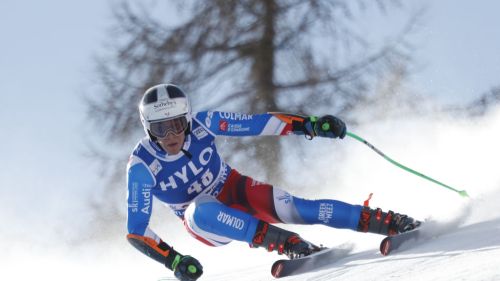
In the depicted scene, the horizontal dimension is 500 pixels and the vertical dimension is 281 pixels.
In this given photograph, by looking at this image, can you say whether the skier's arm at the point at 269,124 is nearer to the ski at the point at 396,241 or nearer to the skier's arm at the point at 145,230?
the skier's arm at the point at 145,230

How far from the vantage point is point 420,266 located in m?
4.27

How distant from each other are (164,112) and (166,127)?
98 mm

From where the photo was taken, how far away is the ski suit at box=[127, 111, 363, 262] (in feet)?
16.7

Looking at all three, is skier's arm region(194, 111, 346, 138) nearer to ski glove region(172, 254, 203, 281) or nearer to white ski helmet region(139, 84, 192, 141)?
white ski helmet region(139, 84, 192, 141)

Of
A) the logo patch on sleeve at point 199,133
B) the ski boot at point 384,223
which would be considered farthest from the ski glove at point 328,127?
the logo patch on sleeve at point 199,133

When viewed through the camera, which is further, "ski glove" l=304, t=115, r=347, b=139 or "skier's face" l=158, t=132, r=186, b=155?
"ski glove" l=304, t=115, r=347, b=139

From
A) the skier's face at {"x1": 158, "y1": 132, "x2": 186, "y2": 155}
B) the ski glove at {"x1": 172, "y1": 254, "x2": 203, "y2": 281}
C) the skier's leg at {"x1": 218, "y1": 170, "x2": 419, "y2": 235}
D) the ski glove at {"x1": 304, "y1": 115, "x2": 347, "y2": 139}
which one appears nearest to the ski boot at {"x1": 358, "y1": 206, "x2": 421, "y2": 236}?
the skier's leg at {"x1": 218, "y1": 170, "x2": 419, "y2": 235}

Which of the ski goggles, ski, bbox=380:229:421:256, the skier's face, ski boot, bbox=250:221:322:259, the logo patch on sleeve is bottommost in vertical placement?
ski, bbox=380:229:421:256

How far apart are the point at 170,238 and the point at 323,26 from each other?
440 cm

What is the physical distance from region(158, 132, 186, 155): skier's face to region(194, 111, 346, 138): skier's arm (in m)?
0.26

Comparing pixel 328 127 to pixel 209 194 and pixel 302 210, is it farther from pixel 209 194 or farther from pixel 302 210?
pixel 209 194

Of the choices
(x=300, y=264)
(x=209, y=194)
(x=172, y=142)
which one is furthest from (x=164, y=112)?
(x=300, y=264)

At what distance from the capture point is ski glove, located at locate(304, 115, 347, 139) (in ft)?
18.0

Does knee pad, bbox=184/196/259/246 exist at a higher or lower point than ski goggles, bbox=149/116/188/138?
lower
